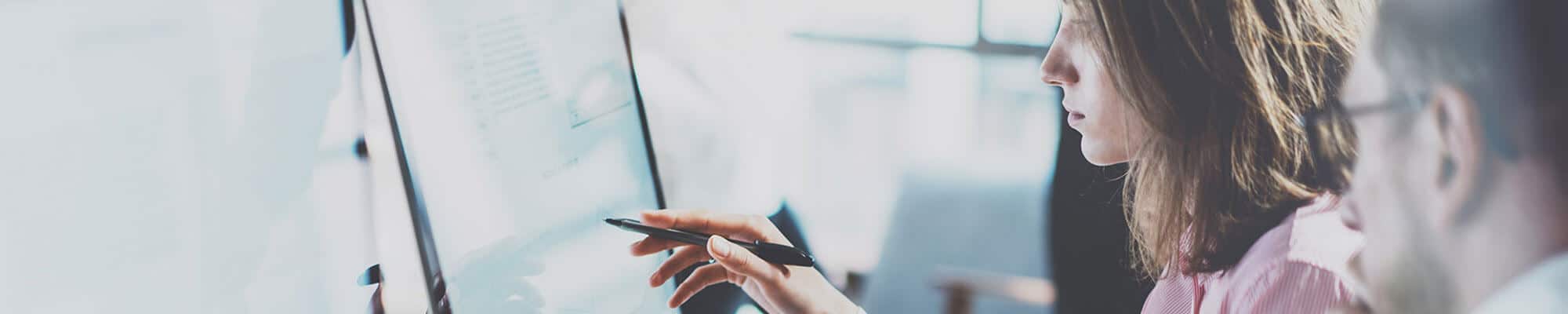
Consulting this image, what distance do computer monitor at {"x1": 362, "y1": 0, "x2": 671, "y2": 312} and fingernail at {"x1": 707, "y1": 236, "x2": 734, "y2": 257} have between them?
0.25ft

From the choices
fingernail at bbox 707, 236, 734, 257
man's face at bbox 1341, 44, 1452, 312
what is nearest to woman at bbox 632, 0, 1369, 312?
fingernail at bbox 707, 236, 734, 257

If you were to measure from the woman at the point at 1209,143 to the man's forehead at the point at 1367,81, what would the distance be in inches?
7.2

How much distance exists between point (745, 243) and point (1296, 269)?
0.33 metres

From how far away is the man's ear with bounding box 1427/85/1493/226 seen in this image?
0.34 metres

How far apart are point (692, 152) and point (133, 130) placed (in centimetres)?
57

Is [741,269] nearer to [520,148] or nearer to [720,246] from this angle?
[720,246]

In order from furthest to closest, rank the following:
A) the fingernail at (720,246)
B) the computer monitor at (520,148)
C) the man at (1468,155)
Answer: the fingernail at (720,246) < the computer monitor at (520,148) < the man at (1468,155)

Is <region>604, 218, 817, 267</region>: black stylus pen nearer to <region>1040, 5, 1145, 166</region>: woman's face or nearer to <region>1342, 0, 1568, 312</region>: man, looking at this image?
<region>1040, 5, 1145, 166</region>: woman's face

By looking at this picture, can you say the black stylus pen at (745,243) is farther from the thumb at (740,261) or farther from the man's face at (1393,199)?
the man's face at (1393,199)

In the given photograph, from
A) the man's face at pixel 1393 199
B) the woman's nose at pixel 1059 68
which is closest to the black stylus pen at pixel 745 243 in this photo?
the woman's nose at pixel 1059 68

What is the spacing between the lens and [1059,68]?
2.33 ft

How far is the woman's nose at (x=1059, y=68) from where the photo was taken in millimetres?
705

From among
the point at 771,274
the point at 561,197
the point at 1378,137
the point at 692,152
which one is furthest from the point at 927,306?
the point at 1378,137

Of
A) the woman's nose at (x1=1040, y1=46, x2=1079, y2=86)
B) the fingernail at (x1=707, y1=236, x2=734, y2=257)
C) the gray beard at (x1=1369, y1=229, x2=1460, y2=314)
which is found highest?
the woman's nose at (x1=1040, y1=46, x2=1079, y2=86)
